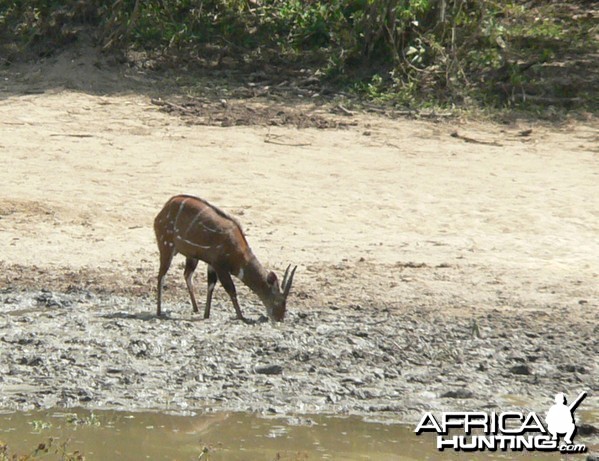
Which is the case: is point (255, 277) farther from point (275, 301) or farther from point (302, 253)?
point (302, 253)

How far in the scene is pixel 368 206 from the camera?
485 inches

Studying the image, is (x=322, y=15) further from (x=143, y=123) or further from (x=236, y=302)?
(x=236, y=302)

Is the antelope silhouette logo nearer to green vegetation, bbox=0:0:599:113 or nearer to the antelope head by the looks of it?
the antelope head

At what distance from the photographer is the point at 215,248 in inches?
365

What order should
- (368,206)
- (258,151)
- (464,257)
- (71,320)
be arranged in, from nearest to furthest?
1. (71,320)
2. (464,257)
3. (368,206)
4. (258,151)

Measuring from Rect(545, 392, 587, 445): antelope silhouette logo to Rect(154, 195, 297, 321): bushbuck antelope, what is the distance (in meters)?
2.35

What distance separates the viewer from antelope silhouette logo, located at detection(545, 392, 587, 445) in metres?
7.22

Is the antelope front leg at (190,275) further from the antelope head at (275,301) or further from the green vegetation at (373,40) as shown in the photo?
the green vegetation at (373,40)

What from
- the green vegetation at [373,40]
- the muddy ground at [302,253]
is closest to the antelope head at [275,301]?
the muddy ground at [302,253]

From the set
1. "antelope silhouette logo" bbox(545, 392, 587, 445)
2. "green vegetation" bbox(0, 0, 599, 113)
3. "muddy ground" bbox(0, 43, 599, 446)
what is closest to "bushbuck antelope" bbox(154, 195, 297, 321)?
"muddy ground" bbox(0, 43, 599, 446)

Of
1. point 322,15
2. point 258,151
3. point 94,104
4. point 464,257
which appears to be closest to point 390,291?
point 464,257

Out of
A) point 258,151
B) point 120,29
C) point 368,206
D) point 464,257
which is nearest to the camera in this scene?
point 464,257

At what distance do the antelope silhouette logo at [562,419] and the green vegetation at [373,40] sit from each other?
344 inches

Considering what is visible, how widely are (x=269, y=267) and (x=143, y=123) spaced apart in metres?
4.67
